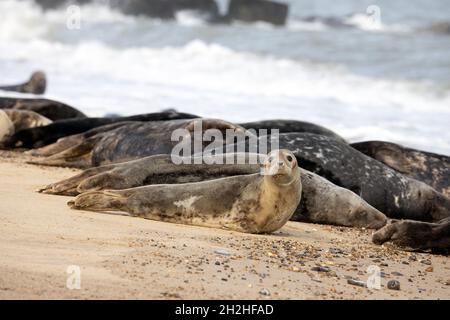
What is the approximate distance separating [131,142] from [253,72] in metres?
12.9

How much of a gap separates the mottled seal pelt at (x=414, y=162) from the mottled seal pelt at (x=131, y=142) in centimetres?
147

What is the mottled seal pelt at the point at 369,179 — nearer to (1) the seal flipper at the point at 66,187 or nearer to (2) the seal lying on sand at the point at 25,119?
(1) the seal flipper at the point at 66,187

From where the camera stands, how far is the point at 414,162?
9.37 meters

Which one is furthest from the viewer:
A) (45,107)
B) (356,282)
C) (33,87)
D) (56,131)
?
(33,87)

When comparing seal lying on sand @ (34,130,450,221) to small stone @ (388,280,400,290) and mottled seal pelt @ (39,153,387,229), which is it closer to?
mottled seal pelt @ (39,153,387,229)

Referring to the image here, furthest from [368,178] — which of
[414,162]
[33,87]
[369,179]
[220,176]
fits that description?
[33,87]

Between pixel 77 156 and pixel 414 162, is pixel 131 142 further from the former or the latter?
pixel 414 162

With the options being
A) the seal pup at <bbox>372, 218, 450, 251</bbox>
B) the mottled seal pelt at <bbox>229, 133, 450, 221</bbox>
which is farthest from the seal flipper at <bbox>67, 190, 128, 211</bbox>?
the mottled seal pelt at <bbox>229, 133, 450, 221</bbox>

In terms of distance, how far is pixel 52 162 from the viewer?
9375mm

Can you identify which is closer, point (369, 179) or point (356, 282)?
point (356, 282)

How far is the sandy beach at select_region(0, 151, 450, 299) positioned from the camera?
4.57 metres

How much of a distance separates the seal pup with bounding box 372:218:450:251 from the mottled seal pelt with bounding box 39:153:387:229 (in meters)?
1.02

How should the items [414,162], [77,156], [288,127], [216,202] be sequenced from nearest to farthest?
[216,202]
[414,162]
[77,156]
[288,127]
